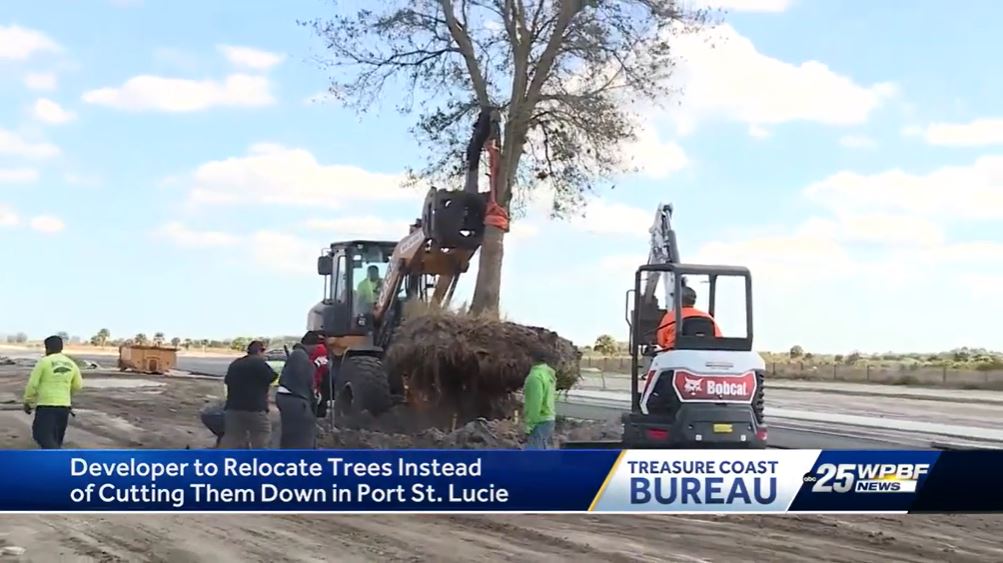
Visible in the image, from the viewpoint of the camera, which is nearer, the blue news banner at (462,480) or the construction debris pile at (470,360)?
the blue news banner at (462,480)

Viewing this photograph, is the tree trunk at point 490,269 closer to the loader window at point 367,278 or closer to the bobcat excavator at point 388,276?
the bobcat excavator at point 388,276

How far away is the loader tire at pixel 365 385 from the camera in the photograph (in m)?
14.6

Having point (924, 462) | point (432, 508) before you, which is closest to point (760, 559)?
point (924, 462)

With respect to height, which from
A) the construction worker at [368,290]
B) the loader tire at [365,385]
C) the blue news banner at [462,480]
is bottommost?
the blue news banner at [462,480]

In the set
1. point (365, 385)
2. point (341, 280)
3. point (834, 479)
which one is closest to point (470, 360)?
point (365, 385)

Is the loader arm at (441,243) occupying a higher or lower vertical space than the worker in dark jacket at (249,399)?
higher

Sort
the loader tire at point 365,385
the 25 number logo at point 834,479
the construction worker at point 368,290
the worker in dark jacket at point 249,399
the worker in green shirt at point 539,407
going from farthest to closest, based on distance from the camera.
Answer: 1. the construction worker at point 368,290
2. the loader tire at point 365,385
3. the worker in dark jacket at point 249,399
4. the worker in green shirt at point 539,407
5. the 25 number logo at point 834,479

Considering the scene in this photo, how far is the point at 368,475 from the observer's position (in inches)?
348

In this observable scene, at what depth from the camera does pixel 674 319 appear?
1168 cm

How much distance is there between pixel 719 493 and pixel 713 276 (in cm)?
367

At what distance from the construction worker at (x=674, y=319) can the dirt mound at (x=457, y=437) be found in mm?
1768

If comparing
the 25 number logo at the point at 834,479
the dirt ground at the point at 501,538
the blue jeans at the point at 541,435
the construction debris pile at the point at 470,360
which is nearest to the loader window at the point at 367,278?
the construction debris pile at the point at 470,360

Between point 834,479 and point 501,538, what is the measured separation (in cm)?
278

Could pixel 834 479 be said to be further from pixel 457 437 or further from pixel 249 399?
pixel 249 399
